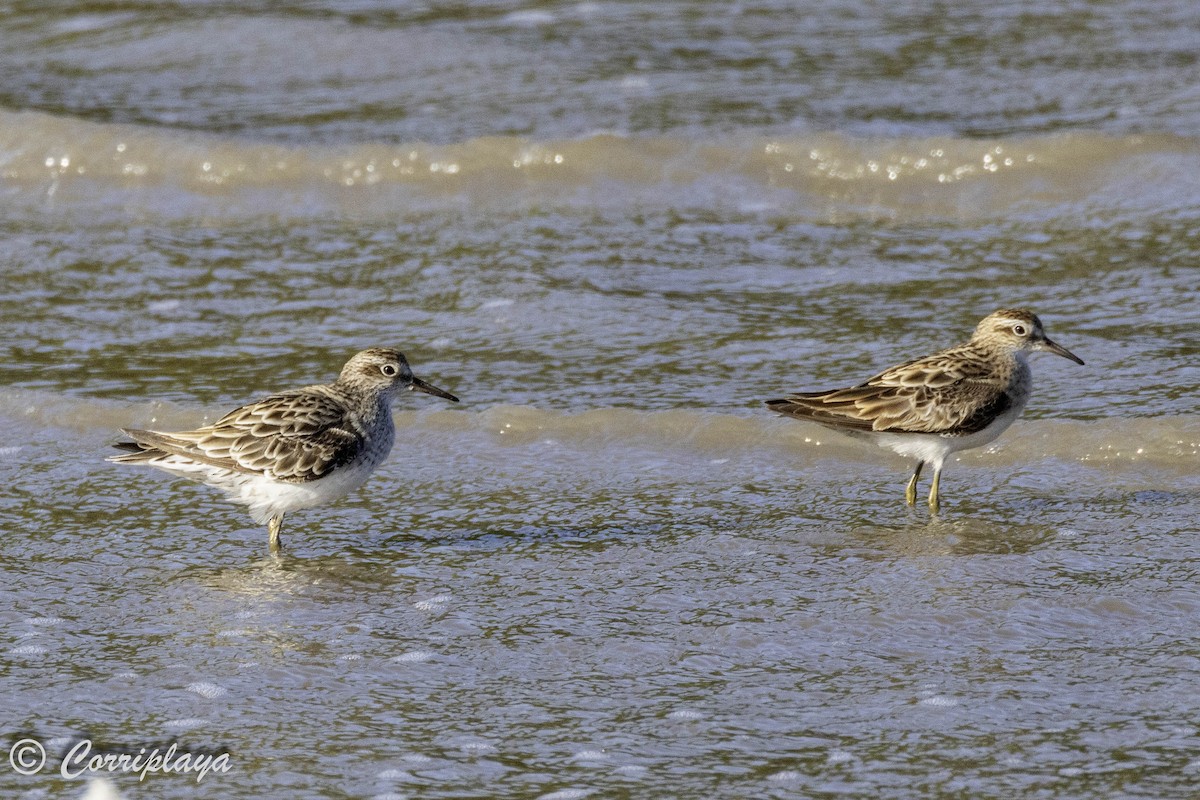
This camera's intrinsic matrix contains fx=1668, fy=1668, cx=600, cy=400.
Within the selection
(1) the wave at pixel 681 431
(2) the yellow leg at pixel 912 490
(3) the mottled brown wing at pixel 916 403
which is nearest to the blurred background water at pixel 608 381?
(1) the wave at pixel 681 431

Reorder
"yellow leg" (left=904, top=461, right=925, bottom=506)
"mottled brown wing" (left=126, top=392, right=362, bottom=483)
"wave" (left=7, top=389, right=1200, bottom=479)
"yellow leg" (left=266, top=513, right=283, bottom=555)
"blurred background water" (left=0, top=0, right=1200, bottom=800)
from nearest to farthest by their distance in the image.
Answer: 1. "blurred background water" (left=0, top=0, right=1200, bottom=800)
2. "mottled brown wing" (left=126, top=392, right=362, bottom=483)
3. "yellow leg" (left=266, top=513, right=283, bottom=555)
4. "yellow leg" (left=904, top=461, right=925, bottom=506)
5. "wave" (left=7, top=389, right=1200, bottom=479)

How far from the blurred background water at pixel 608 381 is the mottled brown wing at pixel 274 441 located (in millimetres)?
431

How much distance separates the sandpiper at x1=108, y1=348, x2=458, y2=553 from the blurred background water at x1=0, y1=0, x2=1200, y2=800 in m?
0.28

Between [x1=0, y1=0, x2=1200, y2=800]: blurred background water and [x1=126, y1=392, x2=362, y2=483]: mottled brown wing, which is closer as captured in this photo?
[x1=0, y1=0, x2=1200, y2=800]: blurred background water

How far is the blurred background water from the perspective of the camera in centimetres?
566

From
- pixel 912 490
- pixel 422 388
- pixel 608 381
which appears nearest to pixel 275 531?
pixel 422 388

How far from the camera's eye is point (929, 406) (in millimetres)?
7918

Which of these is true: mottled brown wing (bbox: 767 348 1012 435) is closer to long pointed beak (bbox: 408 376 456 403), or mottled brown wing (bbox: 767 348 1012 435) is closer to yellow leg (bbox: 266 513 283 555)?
long pointed beak (bbox: 408 376 456 403)

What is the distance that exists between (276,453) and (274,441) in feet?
0.26

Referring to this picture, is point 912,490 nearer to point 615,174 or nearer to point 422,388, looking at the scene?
point 422,388

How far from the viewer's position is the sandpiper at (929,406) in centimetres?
791

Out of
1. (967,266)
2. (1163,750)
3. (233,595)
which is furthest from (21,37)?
(1163,750)

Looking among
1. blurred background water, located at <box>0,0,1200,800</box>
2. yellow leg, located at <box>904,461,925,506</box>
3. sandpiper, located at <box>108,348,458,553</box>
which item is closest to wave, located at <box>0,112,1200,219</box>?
blurred background water, located at <box>0,0,1200,800</box>

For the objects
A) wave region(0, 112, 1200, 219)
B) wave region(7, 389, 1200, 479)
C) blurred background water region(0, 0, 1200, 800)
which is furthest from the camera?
wave region(0, 112, 1200, 219)
